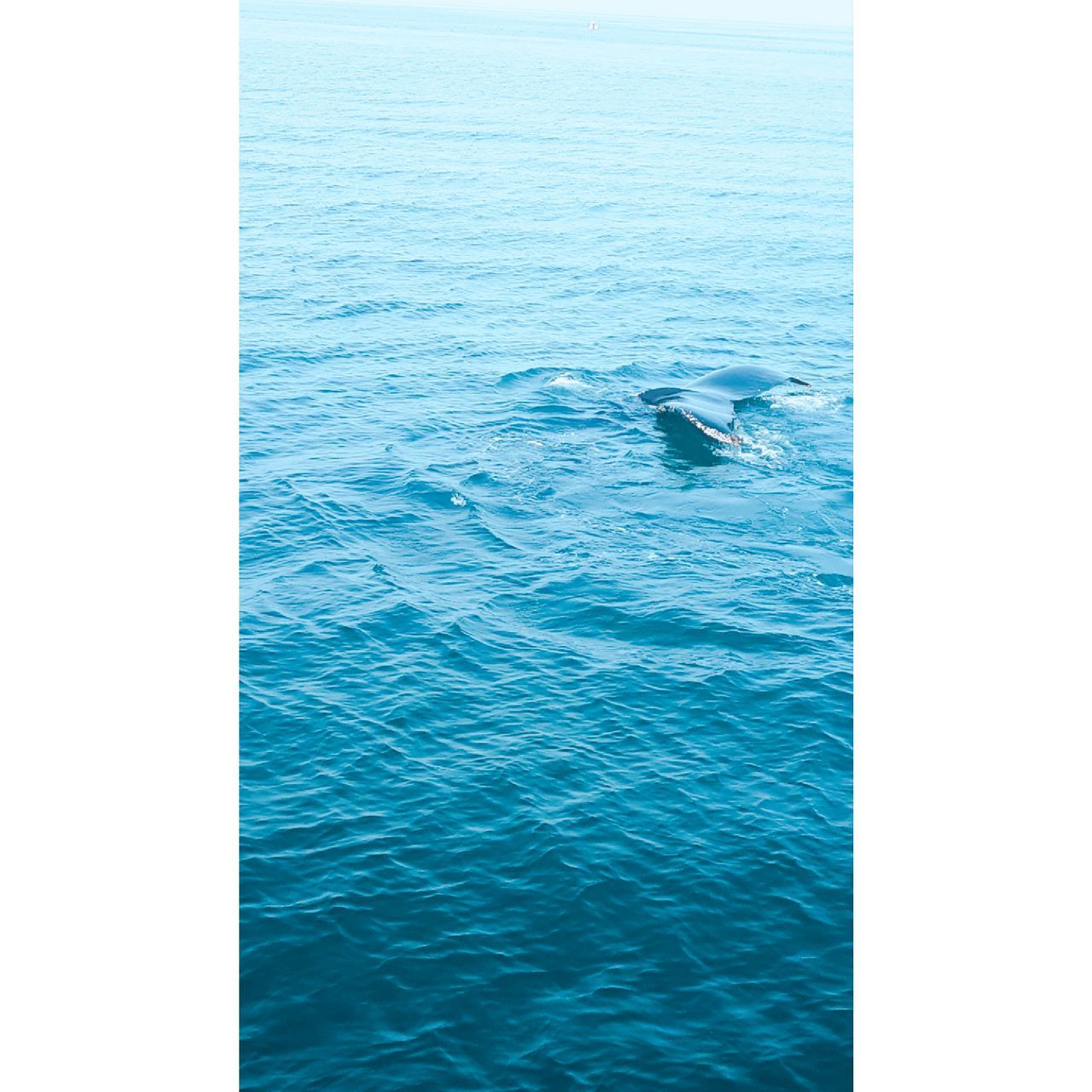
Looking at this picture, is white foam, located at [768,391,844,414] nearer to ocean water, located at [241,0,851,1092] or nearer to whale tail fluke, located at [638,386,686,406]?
ocean water, located at [241,0,851,1092]

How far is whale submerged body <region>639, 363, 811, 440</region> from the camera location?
226ft

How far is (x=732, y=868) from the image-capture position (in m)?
36.0

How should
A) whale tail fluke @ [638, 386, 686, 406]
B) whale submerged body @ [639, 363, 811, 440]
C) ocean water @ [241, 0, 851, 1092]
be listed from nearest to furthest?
ocean water @ [241, 0, 851, 1092], whale submerged body @ [639, 363, 811, 440], whale tail fluke @ [638, 386, 686, 406]

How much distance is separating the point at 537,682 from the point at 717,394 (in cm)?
3437

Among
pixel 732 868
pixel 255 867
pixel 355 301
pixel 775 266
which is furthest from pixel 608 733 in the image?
pixel 775 266

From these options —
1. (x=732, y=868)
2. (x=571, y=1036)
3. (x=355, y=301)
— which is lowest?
(x=571, y=1036)

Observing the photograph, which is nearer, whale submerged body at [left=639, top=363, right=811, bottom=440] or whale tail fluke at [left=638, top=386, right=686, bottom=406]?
whale submerged body at [left=639, top=363, right=811, bottom=440]

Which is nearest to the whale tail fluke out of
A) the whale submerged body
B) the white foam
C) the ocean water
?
the whale submerged body

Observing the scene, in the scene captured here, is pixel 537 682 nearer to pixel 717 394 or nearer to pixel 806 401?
pixel 717 394

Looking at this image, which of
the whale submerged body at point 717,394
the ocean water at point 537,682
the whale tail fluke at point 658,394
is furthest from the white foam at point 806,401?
the whale tail fluke at point 658,394

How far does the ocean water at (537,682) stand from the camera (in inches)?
1225

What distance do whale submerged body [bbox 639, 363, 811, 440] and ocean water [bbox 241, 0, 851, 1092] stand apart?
1020 millimetres
